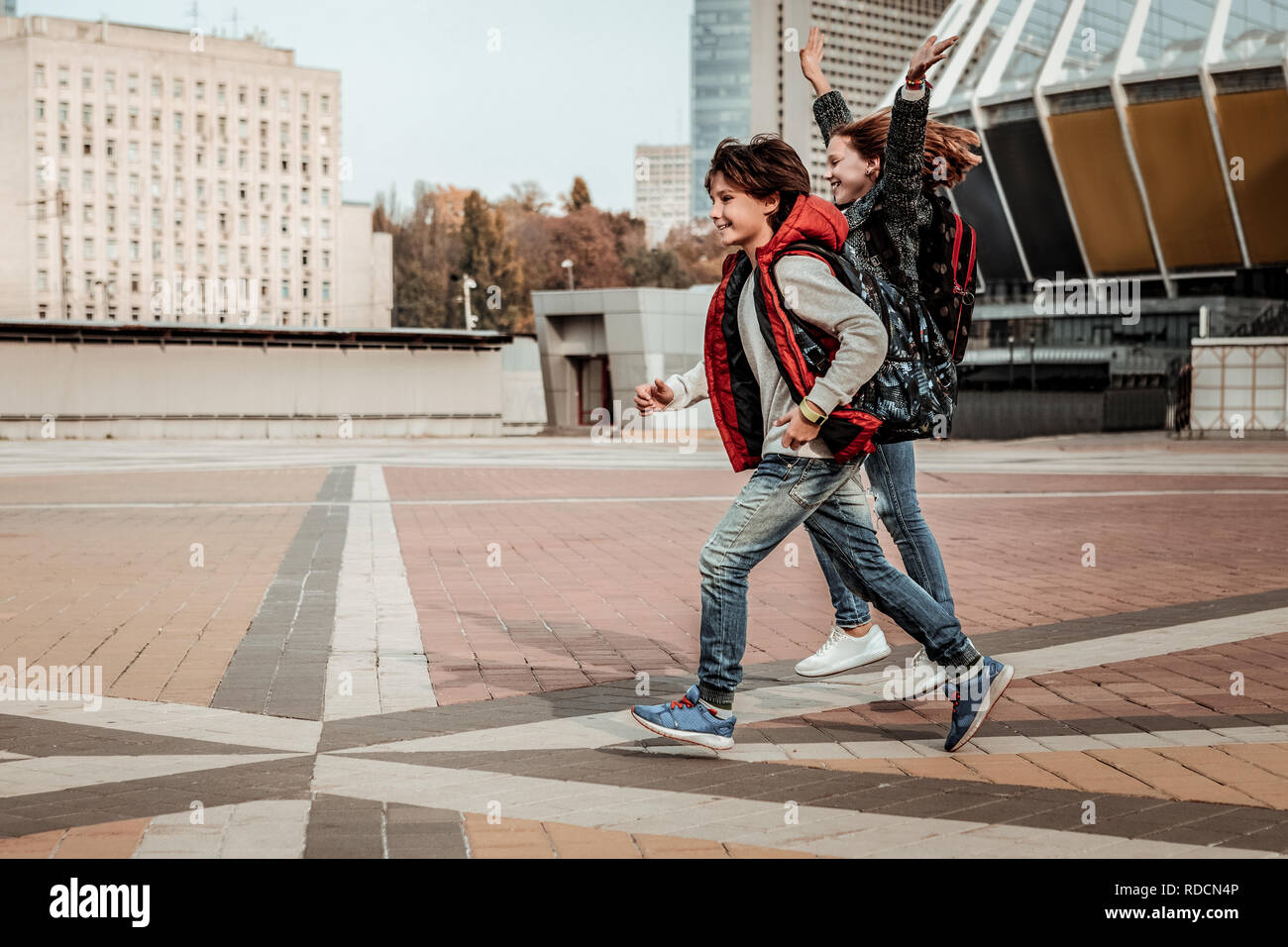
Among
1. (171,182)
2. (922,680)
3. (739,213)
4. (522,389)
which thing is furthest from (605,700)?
(171,182)

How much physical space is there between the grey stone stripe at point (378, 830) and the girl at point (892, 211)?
165 cm

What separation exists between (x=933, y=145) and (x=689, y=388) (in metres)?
1.14

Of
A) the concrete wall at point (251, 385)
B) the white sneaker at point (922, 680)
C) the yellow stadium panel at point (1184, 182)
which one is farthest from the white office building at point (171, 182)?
the white sneaker at point (922, 680)

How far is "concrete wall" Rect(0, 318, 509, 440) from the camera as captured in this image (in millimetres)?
39469

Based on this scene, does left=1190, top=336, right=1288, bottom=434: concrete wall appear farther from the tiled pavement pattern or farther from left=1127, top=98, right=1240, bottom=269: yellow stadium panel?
the tiled pavement pattern

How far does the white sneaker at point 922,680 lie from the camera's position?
5.25 m

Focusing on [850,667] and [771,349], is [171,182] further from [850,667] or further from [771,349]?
[771,349]

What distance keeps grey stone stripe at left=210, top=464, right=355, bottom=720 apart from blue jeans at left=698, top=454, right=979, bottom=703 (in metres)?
1.47

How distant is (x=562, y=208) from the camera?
114m

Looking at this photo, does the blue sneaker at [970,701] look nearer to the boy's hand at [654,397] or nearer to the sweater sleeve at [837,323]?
the sweater sleeve at [837,323]

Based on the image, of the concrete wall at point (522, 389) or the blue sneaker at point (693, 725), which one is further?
the concrete wall at point (522, 389)

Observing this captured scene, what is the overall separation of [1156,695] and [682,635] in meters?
2.15
